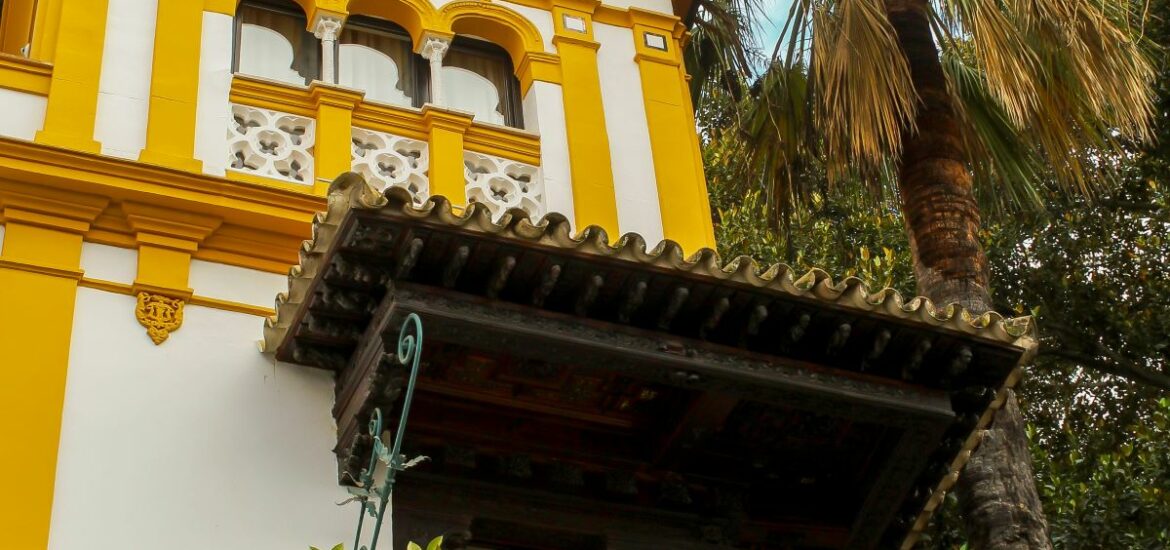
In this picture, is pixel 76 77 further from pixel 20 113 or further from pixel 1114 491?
pixel 1114 491

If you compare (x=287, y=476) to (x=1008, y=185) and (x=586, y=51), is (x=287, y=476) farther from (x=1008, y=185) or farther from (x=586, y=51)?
(x=1008, y=185)

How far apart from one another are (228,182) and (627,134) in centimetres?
265

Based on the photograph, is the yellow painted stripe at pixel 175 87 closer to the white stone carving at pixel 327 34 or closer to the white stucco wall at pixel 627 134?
the white stone carving at pixel 327 34

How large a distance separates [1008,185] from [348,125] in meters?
4.25

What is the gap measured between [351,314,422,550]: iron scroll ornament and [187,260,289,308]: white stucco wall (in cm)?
134

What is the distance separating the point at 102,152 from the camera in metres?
8.71

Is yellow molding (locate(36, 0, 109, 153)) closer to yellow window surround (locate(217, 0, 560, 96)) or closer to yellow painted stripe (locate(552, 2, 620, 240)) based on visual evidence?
yellow window surround (locate(217, 0, 560, 96))

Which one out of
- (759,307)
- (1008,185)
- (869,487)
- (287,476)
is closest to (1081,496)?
(1008,185)

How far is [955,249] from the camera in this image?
980 cm

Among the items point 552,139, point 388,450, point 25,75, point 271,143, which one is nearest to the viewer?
point 388,450

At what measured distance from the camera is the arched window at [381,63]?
10.2 meters

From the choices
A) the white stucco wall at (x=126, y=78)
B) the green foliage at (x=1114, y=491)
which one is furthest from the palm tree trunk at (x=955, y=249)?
the green foliage at (x=1114, y=491)

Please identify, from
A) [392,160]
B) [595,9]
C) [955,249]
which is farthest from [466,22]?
[955,249]

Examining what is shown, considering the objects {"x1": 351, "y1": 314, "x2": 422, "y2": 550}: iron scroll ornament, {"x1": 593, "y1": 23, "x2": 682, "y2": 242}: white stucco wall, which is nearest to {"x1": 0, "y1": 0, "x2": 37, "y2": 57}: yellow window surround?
{"x1": 593, "y1": 23, "x2": 682, "y2": 242}: white stucco wall
